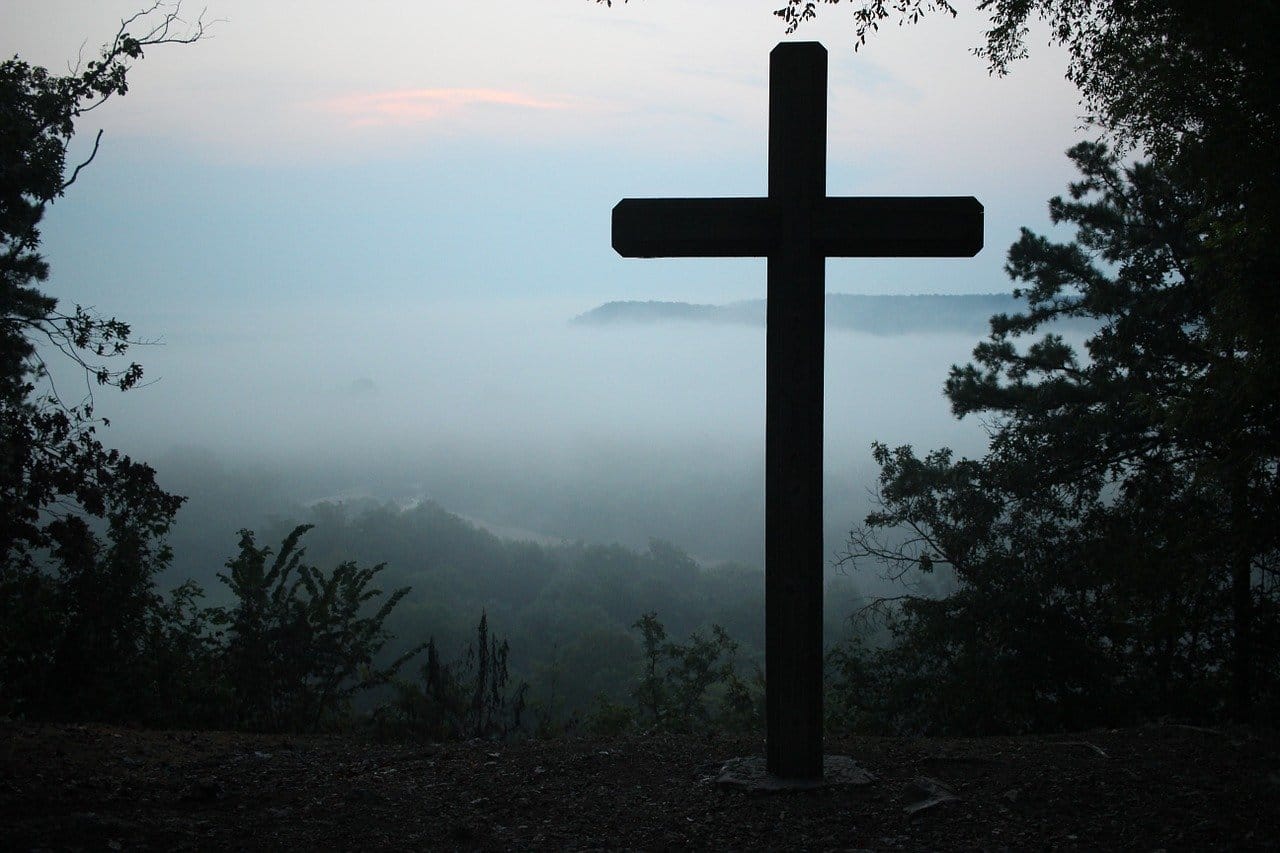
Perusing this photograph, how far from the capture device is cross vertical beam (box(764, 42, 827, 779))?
4793 mm

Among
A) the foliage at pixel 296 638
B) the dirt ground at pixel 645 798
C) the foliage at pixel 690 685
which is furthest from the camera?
the foliage at pixel 690 685

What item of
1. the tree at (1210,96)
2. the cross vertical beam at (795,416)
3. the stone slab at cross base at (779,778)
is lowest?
the stone slab at cross base at (779,778)

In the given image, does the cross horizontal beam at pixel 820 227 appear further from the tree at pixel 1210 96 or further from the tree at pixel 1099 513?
the tree at pixel 1099 513

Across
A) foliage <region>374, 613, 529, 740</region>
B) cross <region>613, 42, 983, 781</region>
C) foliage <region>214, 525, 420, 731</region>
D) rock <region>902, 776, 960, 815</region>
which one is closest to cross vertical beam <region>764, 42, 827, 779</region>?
cross <region>613, 42, 983, 781</region>

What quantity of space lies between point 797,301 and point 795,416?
1.89 feet

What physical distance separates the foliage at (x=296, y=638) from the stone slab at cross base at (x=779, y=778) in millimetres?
4842

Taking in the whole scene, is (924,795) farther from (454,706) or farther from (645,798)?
(454,706)

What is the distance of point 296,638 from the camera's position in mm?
9281

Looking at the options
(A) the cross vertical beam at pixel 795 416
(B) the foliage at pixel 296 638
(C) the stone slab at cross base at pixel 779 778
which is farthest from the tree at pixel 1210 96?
(B) the foliage at pixel 296 638

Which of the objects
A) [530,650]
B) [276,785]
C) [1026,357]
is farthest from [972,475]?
[530,650]

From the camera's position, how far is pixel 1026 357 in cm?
1326

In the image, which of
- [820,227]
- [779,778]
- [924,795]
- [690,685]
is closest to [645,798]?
[779,778]

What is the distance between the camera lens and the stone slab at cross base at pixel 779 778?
4805 mm

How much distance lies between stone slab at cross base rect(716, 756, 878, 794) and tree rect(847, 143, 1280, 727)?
514cm
